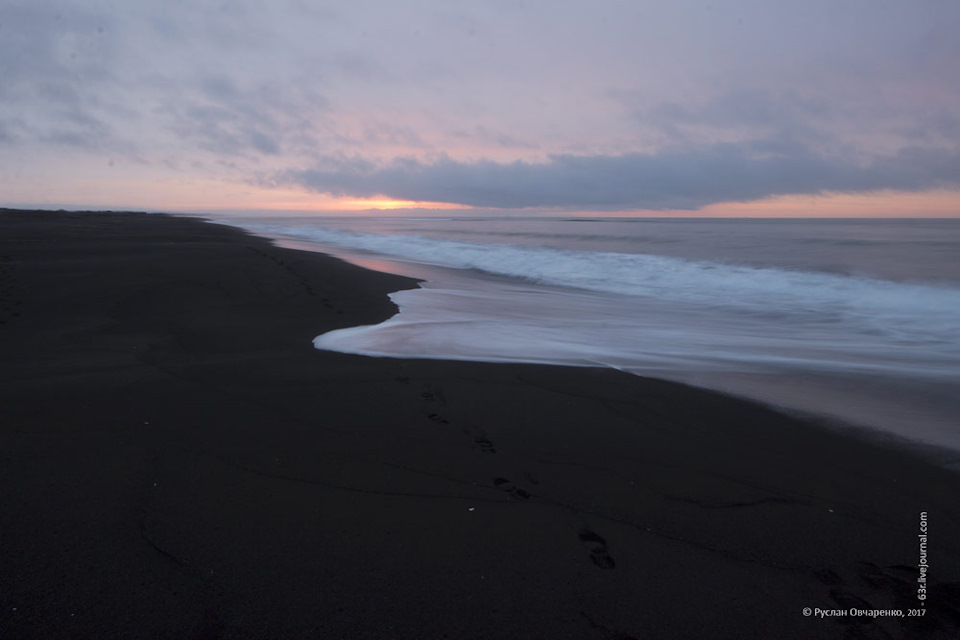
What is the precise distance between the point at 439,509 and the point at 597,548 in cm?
77

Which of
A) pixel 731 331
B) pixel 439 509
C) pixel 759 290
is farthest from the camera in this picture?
pixel 759 290

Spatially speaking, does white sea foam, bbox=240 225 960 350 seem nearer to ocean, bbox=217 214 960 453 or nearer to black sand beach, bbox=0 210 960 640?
ocean, bbox=217 214 960 453

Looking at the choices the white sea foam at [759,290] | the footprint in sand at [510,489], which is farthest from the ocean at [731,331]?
the footprint in sand at [510,489]

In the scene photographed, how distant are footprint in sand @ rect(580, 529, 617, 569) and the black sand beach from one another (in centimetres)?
1

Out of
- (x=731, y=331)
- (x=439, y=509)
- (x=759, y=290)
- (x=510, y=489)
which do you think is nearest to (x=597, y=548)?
(x=510, y=489)

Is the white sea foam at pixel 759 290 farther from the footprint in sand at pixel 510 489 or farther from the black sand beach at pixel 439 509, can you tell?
the footprint in sand at pixel 510 489

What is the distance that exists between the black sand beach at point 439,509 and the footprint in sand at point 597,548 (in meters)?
0.01

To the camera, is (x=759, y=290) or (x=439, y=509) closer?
(x=439, y=509)

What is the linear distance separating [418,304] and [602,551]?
7457 mm

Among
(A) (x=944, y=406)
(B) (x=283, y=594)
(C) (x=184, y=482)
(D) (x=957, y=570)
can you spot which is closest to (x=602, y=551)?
(B) (x=283, y=594)

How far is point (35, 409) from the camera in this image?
3949mm

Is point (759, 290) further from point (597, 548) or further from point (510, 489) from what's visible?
point (597, 548)

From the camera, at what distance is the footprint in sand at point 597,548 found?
8.13 ft

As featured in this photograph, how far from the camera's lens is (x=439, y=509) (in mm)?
2875
